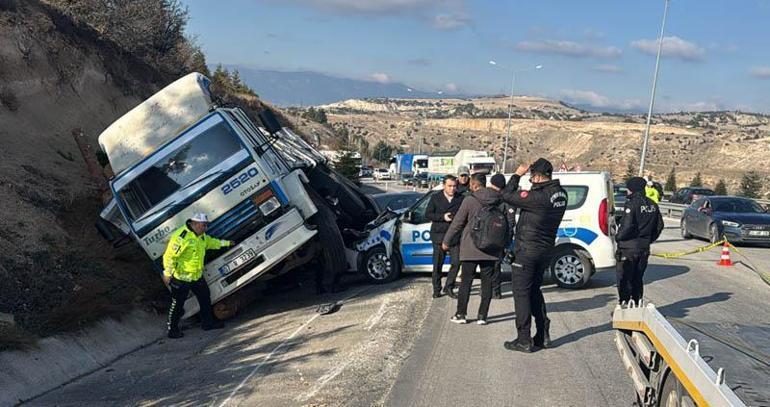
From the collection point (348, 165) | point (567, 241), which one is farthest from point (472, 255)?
point (348, 165)

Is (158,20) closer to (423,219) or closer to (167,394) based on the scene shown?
(423,219)

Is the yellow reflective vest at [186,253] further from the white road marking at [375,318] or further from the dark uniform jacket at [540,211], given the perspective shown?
the dark uniform jacket at [540,211]

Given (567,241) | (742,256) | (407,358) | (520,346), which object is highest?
(567,241)

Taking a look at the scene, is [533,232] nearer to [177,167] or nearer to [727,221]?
[177,167]

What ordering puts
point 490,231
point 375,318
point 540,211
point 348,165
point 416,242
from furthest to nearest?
point 348,165 → point 416,242 → point 375,318 → point 490,231 → point 540,211

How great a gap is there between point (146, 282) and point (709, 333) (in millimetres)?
8354

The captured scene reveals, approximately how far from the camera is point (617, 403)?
18.2 feet

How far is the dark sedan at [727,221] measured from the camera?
1725 cm

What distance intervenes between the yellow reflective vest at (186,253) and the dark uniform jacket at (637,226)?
518 centimetres

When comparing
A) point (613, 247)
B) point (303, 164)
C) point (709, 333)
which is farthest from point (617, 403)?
point (303, 164)

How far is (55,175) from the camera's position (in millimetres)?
12109

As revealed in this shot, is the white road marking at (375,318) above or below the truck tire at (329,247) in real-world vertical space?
below

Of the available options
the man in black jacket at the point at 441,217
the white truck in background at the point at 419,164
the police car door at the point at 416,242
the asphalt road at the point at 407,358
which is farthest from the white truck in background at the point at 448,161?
the asphalt road at the point at 407,358

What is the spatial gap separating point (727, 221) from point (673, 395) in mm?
15600
